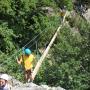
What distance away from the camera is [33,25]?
21.5 meters

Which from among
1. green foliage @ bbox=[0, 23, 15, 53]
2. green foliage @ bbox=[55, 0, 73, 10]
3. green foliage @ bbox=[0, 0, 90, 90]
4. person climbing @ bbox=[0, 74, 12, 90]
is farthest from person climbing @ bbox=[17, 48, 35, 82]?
green foliage @ bbox=[55, 0, 73, 10]

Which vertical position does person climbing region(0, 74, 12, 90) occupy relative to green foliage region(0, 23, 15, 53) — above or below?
above

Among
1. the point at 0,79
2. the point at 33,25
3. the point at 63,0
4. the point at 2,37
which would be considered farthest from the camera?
the point at 63,0

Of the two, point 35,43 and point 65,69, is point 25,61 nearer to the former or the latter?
point 65,69

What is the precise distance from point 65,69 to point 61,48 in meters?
2.57

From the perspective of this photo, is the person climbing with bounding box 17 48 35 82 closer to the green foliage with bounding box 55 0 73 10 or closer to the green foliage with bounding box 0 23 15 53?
the green foliage with bounding box 0 23 15 53

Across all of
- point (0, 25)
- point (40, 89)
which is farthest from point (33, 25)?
point (40, 89)

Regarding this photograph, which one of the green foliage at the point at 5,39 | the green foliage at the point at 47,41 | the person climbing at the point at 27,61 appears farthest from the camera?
the green foliage at the point at 5,39

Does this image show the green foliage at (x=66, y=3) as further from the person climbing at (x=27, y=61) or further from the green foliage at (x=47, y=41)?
the person climbing at (x=27, y=61)

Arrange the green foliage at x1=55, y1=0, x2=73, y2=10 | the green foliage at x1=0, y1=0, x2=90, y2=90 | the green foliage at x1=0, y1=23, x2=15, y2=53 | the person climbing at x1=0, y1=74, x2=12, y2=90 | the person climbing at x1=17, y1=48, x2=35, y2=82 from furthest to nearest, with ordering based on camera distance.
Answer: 1. the green foliage at x1=55, y1=0, x2=73, y2=10
2. the green foliage at x1=0, y1=23, x2=15, y2=53
3. the green foliage at x1=0, y1=0, x2=90, y2=90
4. the person climbing at x1=17, y1=48, x2=35, y2=82
5. the person climbing at x1=0, y1=74, x2=12, y2=90

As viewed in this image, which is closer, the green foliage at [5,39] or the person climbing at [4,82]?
the person climbing at [4,82]

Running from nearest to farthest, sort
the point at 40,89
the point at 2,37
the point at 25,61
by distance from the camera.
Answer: the point at 40,89 < the point at 25,61 < the point at 2,37

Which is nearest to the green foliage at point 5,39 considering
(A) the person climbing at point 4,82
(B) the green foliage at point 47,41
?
(B) the green foliage at point 47,41

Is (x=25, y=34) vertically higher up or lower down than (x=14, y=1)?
lower down
